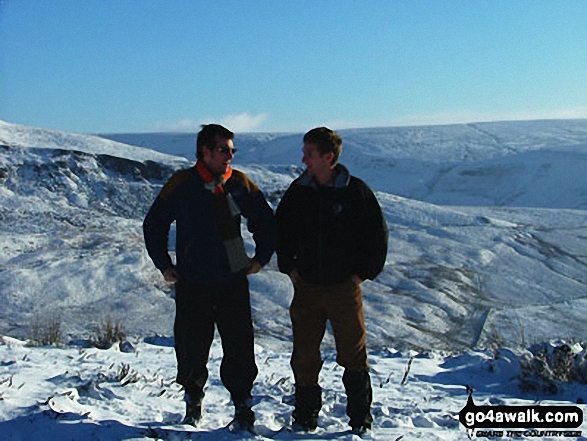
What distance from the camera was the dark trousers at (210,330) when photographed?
12.8ft

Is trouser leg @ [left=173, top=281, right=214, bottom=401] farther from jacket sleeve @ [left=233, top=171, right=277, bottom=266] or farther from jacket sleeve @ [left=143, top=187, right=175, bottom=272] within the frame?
jacket sleeve @ [left=233, top=171, right=277, bottom=266]

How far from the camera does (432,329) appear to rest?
10836 millimetres

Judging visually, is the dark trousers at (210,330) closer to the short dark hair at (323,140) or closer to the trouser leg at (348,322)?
the trouser leg at (348,322)

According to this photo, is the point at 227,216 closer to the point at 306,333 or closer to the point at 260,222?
the point at 260,222

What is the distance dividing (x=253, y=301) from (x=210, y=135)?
24.3 ft

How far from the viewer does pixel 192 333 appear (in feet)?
12.9

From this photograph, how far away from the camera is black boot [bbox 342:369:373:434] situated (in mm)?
3973

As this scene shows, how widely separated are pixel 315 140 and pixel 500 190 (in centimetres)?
2974

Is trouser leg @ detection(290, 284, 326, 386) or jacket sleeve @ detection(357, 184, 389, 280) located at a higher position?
jacket sleeve @ detection(357, 184, 389, 280)

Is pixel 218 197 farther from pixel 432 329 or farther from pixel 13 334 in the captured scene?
pixel 432 329

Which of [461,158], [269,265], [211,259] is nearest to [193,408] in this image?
[211,259]

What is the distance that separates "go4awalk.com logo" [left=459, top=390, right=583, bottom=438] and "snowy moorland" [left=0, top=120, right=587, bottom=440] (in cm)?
17

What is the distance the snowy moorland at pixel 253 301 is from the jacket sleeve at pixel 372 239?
97 centimetres

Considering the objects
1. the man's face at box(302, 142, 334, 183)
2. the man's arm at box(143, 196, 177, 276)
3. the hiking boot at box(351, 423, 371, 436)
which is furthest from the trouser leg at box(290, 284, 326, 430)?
the man's arm at box(143, 196, 177, 276)
